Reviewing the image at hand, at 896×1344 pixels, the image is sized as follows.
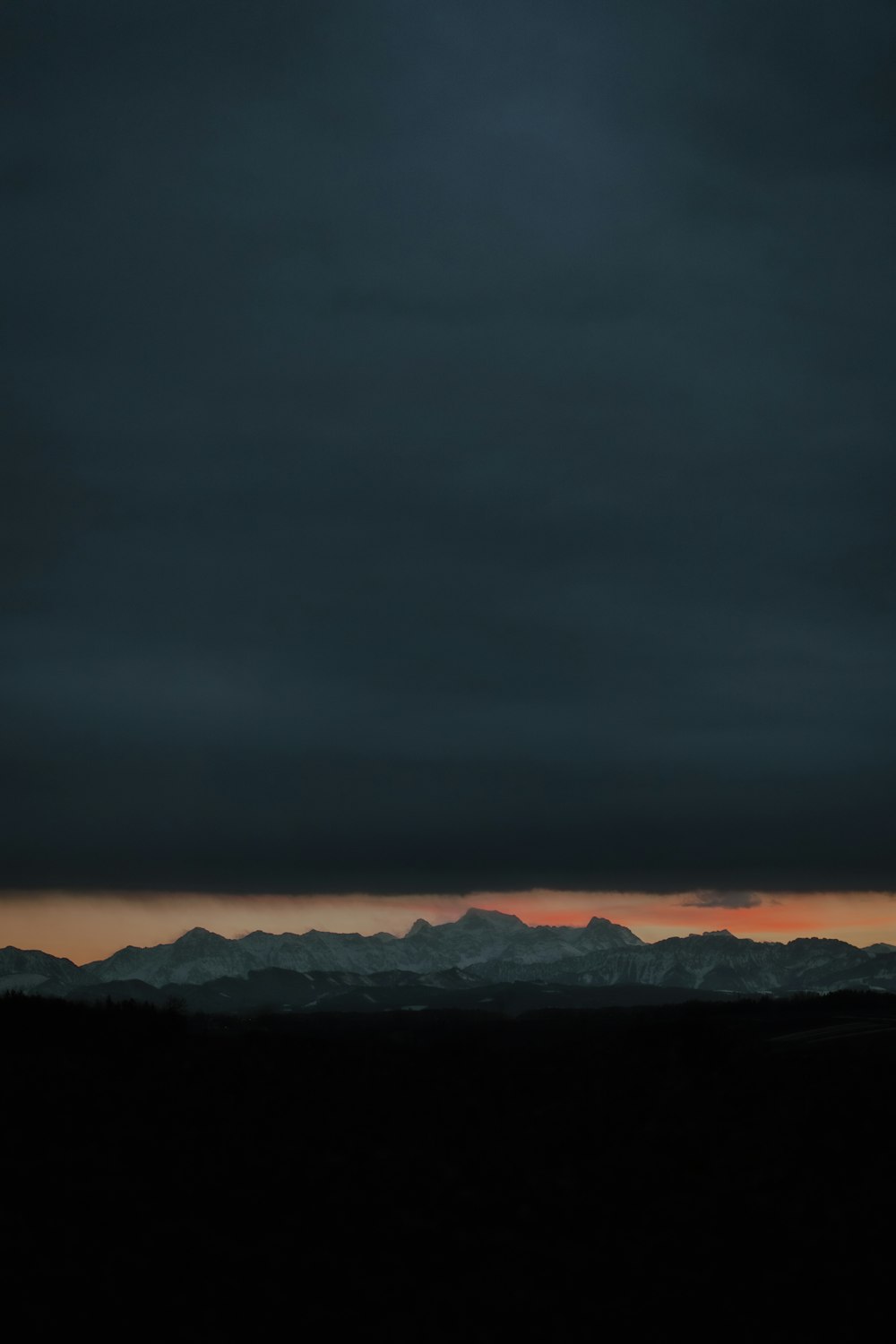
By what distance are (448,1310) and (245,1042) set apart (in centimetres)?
2016

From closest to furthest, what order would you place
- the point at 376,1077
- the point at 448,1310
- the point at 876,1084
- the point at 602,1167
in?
the point at 448,1310, the point at 602,1167, the point at 876,1084, the point at 376,1077

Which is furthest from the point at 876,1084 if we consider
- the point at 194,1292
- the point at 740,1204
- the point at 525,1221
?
the point at 194,1292

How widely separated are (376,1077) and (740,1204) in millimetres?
11847

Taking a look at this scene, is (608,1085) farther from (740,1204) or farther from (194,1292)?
(194,1292)

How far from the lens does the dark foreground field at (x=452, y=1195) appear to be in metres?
16.5

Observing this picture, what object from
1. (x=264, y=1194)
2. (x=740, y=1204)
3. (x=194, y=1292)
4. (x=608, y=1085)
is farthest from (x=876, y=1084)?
(x=194, y=1292)

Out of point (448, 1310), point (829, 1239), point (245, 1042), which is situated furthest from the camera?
point (245, 1042)

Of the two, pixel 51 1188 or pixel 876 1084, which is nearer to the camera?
pixel 51 1188

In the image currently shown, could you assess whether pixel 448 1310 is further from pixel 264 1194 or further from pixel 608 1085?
pixel 608 1085

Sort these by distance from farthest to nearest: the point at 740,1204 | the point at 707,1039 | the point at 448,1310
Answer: the point at 707,1039 → the point at 740,1204 → the point at 448,1310

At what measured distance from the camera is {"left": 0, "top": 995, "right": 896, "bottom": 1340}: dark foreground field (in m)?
16.5

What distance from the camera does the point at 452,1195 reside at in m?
20.3

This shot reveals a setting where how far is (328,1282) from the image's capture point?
17219mm

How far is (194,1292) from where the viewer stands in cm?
1692
